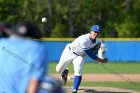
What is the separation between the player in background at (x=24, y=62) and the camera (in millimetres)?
3859

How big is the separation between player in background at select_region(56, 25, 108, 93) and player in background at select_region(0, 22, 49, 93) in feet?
26.3

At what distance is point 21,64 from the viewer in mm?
3982

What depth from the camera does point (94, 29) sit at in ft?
39.4

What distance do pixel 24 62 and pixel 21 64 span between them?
4 cm

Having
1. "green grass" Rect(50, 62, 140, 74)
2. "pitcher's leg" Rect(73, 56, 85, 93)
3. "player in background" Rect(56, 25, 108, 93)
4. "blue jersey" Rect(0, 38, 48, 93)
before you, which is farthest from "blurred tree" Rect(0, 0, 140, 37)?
"blue jersey" Rect(0, 38, 48, 93)

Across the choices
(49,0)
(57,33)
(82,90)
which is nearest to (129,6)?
(49,0)

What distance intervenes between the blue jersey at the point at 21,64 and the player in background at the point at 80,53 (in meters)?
8.02

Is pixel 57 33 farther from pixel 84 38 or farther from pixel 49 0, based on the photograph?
pixel 84 38

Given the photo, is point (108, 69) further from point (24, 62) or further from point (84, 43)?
point (24, 62)

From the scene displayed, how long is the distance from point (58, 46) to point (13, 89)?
27.4 meters

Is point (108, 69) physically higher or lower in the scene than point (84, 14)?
higher

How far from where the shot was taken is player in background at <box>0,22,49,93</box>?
Result: 152 inches

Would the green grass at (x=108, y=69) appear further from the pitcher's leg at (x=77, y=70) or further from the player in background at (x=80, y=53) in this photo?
the pitcher's leg at (x=77, y=70)

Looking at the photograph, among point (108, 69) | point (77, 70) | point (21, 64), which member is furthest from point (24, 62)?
point (108, 69)
